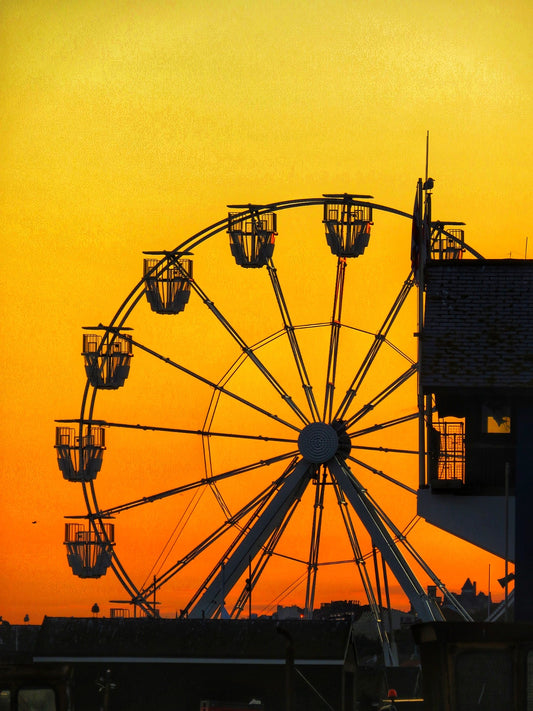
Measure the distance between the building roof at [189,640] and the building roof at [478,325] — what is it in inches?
426

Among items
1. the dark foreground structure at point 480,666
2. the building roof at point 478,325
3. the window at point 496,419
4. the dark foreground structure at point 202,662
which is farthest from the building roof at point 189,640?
the dark foreground structure at point 480,666

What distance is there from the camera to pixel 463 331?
37.8 metres

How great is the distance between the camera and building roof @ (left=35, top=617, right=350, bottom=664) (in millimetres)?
46312

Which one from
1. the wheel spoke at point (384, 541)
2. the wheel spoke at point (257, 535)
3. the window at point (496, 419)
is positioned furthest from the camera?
the wheel spoke at point (257, 535)

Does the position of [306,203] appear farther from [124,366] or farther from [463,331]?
[463,331]

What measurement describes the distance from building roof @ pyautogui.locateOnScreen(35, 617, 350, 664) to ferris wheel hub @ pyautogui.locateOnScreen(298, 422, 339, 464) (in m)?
6.76

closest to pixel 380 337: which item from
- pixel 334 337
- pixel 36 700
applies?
pixel 334 337

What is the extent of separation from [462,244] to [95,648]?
15262 millimetres

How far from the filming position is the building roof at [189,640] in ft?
152

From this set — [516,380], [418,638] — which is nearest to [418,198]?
[516,380]

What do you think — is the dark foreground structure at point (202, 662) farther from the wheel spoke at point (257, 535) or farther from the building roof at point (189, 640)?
the wheel spoke at point (257, 535)

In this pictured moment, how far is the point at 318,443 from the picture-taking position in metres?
54.1

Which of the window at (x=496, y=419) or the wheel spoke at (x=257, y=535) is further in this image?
the wheel spoke at (x=257, y=535)

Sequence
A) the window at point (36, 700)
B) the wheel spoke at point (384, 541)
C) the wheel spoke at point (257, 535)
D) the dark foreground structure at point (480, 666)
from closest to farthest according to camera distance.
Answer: the dark foreground structure at point (480, 666)
the window at point (36, 700)
the wheel spoke at point (384, 541)
the wheel spoke at point (257, 535)
